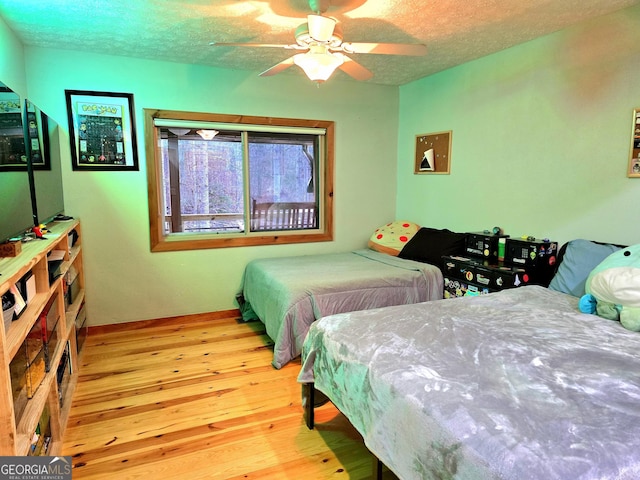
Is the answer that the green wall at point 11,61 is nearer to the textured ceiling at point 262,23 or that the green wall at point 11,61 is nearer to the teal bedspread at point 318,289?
the textured ceiling at point 262,23

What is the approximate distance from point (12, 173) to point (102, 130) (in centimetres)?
183

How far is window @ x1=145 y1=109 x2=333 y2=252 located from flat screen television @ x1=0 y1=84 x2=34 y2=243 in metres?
1.65

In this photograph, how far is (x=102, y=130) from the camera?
349cm

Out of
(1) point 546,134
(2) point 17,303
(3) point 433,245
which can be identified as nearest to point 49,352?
(2) point 17,303

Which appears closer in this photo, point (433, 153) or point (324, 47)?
point (324, 47)

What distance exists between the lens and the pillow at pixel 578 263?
2.57 meters

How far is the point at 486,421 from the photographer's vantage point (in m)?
1.22

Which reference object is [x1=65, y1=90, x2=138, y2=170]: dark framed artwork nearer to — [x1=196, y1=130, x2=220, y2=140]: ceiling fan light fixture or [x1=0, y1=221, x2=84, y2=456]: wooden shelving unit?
[x1=196, y1=130, x2=220, y2=140]: ceiling fan light fixture

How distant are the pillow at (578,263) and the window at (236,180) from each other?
2.33m

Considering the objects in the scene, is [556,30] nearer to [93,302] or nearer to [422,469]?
[422,469]

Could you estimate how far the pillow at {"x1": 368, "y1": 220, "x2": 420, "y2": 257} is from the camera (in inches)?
170

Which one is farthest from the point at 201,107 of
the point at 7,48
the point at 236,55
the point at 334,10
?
the point at 334,10

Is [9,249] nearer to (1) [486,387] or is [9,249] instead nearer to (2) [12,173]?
(2) [12,173]

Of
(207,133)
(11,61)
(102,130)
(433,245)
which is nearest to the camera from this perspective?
(11,61)
